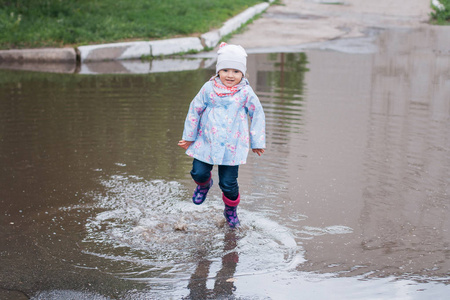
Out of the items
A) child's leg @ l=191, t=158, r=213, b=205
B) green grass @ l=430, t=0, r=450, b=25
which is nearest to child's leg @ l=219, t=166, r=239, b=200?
child's leg @ l=191, t=158, r=213, b=205

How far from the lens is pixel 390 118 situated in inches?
294

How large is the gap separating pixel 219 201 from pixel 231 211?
22.7 inches

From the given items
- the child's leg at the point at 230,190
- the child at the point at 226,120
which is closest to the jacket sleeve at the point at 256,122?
the child at the point at 226,120

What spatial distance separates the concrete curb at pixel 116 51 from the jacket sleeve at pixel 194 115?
7.50 metres

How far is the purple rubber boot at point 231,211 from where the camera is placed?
4.29 meters

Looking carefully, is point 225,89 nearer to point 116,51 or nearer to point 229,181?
point 229,181

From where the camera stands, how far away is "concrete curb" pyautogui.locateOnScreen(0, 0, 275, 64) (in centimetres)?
1102

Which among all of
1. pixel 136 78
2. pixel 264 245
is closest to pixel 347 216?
pixel 264 245

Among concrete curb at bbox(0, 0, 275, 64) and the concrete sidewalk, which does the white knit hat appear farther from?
the concrete sidewalk

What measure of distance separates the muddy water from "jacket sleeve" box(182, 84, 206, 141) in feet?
2.01

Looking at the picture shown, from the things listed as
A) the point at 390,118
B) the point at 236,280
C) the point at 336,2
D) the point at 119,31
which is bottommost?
the point at 236,280

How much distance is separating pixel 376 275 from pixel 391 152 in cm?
272

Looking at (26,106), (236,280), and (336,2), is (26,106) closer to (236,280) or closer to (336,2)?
(236,280)

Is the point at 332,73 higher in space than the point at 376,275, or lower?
higher
